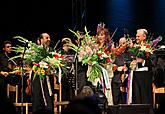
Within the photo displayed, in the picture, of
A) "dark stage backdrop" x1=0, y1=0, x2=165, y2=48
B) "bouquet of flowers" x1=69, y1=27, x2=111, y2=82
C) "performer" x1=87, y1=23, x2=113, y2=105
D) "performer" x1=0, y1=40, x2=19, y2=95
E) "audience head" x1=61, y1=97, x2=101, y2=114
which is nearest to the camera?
"audience head" x1=61, y1=97, x2=101, y2=114

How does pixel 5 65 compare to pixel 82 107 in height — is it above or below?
above

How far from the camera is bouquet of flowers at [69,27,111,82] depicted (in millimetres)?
6082

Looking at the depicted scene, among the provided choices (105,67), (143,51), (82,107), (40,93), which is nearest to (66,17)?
(40,93)

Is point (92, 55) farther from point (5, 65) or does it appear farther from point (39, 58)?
point (5, 65)

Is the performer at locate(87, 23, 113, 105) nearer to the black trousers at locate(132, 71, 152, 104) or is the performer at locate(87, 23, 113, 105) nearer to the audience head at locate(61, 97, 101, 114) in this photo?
the black trousers at locate(132, 71, 152, 104)

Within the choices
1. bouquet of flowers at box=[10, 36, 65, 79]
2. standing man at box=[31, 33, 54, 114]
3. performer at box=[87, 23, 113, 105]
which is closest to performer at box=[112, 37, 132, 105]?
performer at box=[87, 23, 113, 105]

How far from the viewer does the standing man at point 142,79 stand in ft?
20.4

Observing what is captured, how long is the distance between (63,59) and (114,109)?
1874mm

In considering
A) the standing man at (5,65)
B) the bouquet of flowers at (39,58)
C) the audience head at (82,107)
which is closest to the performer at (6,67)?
the standing man at (5,65)

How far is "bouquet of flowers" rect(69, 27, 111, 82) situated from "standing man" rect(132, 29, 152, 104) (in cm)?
50

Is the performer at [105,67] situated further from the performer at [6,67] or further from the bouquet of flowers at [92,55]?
the performer at [6,67]

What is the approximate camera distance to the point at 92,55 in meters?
6.11

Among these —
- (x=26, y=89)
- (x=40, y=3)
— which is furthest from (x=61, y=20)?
(x=26, y=89)

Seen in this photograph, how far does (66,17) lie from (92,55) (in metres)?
3.53
